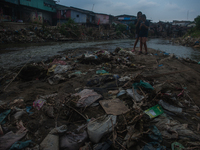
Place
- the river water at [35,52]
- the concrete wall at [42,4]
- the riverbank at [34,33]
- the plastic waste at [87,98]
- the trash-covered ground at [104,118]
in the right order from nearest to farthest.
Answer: the trash-covered ground at [104,118]
the plastic waste at [87,98]
the river water at [35,52]
the riverbank at [34,33]
the concrete wall at [42,4]

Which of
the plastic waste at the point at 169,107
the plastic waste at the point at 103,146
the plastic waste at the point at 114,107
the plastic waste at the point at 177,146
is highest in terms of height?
the plastic waste at the point at 169,107

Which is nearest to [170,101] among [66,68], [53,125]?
[53,125]

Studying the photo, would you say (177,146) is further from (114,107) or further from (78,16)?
(78,16)

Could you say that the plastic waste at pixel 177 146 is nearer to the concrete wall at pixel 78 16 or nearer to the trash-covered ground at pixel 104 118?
the trash-covered ground at pixel 104 118

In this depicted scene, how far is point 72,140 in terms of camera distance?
1254 millimetres

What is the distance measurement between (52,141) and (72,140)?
19 centimetres

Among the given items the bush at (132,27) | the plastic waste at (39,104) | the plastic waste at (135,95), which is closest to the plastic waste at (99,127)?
the plastic waste at (135,95)

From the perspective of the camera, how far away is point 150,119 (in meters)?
1.50

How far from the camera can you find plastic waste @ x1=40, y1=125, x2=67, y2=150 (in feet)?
3.83

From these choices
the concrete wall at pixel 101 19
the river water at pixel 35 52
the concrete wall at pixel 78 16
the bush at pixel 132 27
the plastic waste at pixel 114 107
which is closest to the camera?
the plastic waste at pixel 114 107

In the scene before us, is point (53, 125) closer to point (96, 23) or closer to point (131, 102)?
point (131, 102)

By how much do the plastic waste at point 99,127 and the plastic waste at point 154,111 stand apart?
17.4 inches

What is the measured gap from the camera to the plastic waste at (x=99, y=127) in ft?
4.18

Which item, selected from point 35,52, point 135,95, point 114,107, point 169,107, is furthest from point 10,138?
point 35,52
